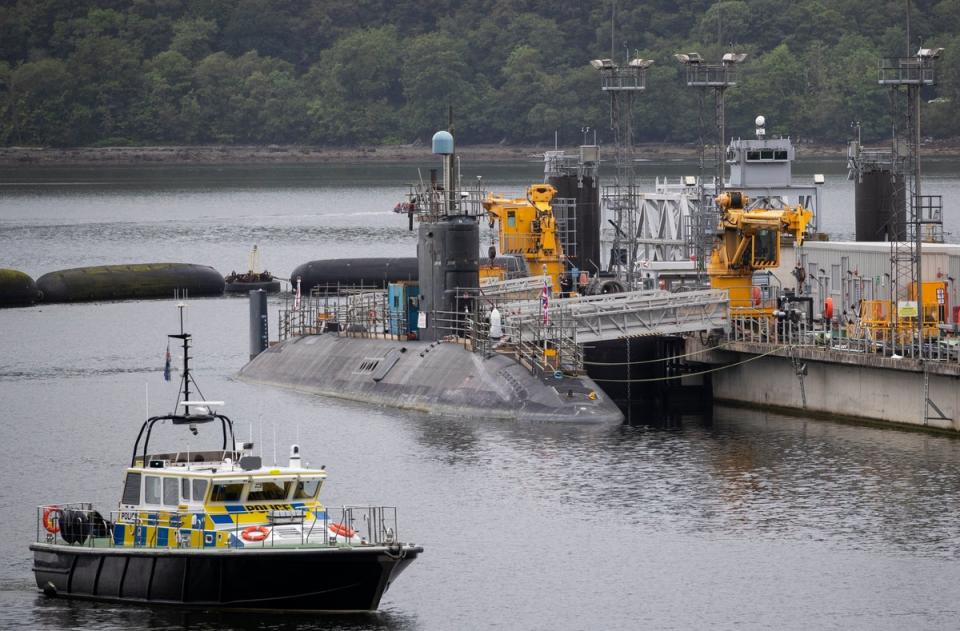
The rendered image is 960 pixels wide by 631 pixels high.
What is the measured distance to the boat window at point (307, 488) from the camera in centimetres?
4597

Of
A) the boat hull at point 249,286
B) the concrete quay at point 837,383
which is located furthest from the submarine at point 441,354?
the boat hull at point 249,286

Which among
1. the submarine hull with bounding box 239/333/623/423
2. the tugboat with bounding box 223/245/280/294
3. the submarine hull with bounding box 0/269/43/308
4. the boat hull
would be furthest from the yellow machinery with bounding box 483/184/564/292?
the submarine hull with bounding box 0/269/43/308

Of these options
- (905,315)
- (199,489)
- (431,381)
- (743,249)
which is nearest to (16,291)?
(431,381)

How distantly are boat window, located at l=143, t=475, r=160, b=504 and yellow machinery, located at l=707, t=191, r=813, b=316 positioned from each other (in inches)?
1414

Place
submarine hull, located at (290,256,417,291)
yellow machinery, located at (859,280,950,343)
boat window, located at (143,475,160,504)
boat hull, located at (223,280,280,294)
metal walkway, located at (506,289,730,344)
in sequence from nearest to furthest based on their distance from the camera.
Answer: boat window, located at (143,475,160,504) < yellow machinery, located at (859,280,950,343) < metal walkway, located at (506,289,730,344) < submarine hull, located at (290,256,417,291) < boat hull, located at (223,280,280,294)

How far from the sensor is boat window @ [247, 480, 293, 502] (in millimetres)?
45781

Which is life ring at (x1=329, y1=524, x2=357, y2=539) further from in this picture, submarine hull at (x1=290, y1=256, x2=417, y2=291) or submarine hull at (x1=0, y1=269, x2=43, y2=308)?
submarine hull at (x1=290, y1=256, x2=417, y2=291)

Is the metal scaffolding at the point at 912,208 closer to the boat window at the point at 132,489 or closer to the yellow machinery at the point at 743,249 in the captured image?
the yellow machinery at the point at 743,249

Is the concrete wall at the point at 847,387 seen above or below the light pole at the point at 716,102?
below

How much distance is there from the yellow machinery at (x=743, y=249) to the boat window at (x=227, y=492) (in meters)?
36.0

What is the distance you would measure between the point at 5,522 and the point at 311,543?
15465mm

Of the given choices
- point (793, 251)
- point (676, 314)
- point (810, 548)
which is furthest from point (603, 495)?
point (793, 251)

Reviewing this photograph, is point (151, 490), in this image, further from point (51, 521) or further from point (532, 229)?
point (532, 229)

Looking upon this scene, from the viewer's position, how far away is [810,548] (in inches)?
2092
